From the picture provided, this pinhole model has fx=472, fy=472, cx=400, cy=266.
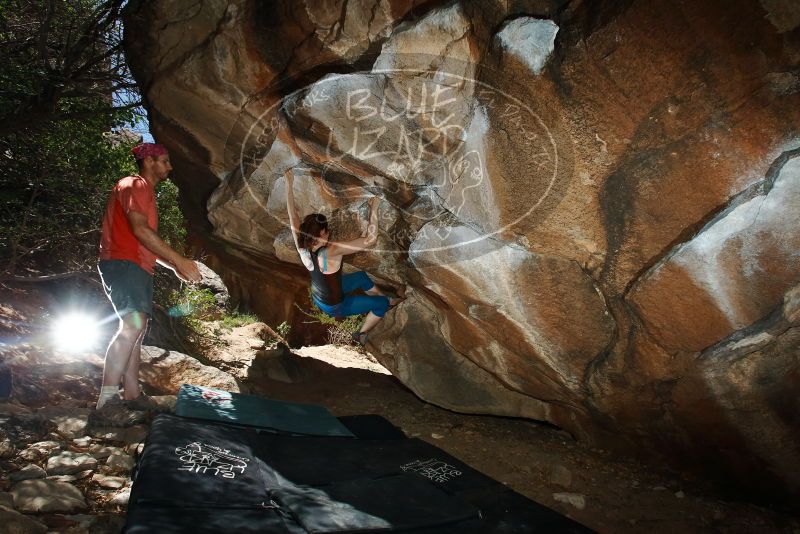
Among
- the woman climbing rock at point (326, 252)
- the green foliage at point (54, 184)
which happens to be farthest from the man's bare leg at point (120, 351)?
the green foliage at point (54, 184)

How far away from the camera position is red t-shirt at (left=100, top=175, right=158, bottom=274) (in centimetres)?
345

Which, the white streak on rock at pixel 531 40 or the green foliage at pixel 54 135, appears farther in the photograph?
the green foliage at pixel 54 135

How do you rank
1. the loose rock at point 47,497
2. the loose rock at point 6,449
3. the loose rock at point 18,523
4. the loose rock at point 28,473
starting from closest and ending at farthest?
the loose rock at point 18,523, the loose rock at point 47,497, the loose rock at point 28,473, the loose rock at point 6,449

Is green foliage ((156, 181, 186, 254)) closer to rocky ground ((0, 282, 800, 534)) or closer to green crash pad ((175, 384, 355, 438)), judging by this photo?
rocky ground ((0, 282, 800, 534))

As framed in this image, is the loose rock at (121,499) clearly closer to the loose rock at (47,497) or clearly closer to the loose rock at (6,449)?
the loose rock at (47,497)

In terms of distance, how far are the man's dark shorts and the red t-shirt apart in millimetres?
50

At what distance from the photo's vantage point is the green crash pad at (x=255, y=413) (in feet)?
11.1

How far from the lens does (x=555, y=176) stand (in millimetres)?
3363

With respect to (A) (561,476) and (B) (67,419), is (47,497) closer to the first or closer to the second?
(B) (67,419)

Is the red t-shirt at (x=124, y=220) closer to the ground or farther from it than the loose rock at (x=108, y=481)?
farther from it

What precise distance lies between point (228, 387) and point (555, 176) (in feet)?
11.9

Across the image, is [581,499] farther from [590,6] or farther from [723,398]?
[590,6]

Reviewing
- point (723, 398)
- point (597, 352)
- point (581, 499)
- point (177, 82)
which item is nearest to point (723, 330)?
point (723, 398)

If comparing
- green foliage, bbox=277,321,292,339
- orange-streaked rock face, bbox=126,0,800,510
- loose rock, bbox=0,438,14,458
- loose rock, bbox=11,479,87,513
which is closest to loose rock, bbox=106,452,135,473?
loose rock, bbox=11,479,87,513
